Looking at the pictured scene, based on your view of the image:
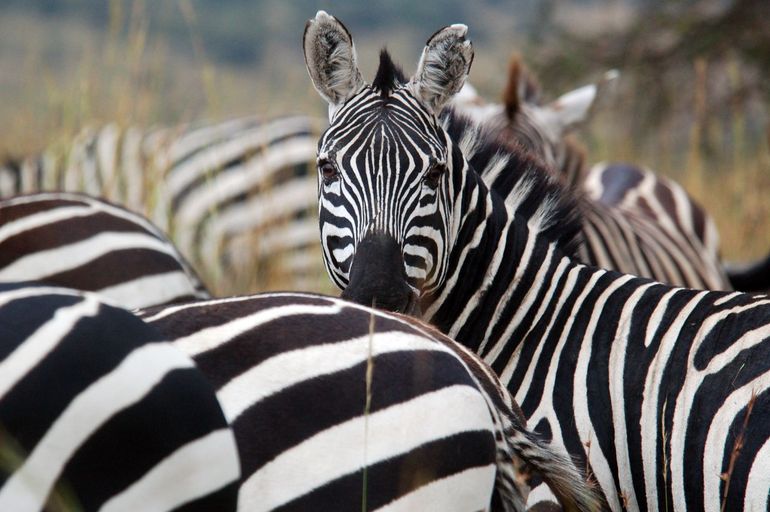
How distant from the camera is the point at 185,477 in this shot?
1759mm

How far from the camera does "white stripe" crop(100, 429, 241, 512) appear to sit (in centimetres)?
173

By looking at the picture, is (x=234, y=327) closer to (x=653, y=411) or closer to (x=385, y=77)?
(x=653, y=411)

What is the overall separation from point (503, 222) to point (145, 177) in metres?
3.68

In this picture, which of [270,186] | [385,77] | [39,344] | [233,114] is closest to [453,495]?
[39,344]

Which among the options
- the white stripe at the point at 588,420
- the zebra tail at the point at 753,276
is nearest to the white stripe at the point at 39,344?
the white stripe at the point at 588,420

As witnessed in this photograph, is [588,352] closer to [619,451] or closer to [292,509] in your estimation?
[619,451]

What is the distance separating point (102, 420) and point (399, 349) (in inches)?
26.7

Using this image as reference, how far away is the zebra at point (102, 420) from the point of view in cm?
167

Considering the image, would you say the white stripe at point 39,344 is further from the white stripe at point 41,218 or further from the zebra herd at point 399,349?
the white stripe at point 41,218

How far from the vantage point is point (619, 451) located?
3.12m

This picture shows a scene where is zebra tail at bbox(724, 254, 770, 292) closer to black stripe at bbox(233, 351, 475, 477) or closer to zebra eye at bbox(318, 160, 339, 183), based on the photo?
zebra eye at bbox(318, 160, 339, 183)

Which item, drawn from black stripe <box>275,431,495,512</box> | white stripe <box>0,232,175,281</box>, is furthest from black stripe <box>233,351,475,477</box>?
white stripe <box>0,232,175,281</box>

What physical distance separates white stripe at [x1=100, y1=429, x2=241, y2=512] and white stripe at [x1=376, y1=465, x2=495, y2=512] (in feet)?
1.26

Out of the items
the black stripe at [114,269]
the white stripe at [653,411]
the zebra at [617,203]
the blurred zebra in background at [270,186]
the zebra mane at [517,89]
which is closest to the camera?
the white stripe at [653,411]
